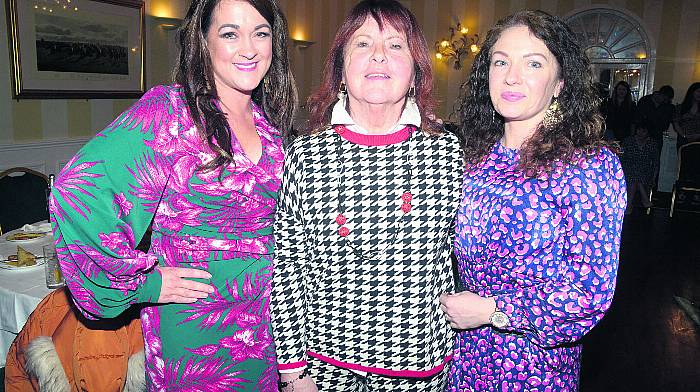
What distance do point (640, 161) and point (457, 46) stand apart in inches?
164

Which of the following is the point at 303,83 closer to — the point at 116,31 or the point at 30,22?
the point at 116,31

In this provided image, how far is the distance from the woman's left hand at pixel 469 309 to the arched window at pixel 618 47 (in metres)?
9.38

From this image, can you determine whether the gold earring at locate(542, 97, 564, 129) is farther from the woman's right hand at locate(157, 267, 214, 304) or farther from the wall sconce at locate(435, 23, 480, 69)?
the wall sconce at locate(435, 23, 480, 69)

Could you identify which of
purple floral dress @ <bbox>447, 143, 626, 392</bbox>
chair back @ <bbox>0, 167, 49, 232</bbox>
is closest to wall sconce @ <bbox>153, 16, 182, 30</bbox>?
chair back @ <bbox>0, 167, 49, 232</bbox>

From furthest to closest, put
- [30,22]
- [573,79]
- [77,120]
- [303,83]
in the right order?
[303,83] → [77,120] → [30,22] → [573,79]

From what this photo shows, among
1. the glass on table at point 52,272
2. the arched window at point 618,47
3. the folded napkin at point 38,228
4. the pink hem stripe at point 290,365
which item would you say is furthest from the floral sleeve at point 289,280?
the arched window at point 618,47

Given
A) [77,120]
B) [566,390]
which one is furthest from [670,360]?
[77,120]

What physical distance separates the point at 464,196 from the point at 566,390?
0.62 metres

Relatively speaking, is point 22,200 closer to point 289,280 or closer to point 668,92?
point 289,280

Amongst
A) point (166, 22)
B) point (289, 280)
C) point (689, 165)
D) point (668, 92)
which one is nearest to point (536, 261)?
point (289, 280)

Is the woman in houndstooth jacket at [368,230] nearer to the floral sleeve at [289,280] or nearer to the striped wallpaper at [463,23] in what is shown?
the floral sleeve at [289,280]

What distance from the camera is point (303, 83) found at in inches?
345

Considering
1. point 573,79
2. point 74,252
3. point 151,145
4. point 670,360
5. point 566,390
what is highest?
point 573,79

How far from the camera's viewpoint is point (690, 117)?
8.16 m
